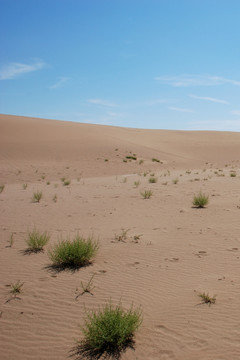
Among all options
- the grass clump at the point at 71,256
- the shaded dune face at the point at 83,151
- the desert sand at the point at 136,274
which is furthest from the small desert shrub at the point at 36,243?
the shaded dune face at the point at 83,151

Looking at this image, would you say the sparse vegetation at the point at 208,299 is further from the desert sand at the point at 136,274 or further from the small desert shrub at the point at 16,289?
the small desert shrub at the point at 16,289

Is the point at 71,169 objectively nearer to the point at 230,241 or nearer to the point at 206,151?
the point at 230,241

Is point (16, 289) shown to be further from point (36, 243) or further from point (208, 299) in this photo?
point (208, 299)

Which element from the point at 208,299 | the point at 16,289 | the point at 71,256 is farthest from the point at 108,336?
the point at 71,256

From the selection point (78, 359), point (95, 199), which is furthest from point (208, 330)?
point (95, 199)

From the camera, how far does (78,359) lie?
3160 millimetres

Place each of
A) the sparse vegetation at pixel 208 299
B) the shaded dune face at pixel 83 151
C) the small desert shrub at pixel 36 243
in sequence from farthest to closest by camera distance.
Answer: the shaded dune face at pixel 83 151 → the small desert shrub at pixel 36 243 → the sparse vegetation at pixel 208 299

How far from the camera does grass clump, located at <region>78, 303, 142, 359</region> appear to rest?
10.6 feet

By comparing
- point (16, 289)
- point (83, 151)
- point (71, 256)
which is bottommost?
point (16, 289)

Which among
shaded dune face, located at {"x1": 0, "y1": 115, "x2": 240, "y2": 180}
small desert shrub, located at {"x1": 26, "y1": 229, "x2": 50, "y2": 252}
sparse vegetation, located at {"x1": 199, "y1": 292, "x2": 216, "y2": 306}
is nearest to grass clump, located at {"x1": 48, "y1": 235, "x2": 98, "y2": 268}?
small desert shrub, located at {"x1": 26, "y1": 229, "x2": 50, "y2": 252}

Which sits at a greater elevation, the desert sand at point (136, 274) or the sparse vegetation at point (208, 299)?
the sparse vegetation at point (208, 299)

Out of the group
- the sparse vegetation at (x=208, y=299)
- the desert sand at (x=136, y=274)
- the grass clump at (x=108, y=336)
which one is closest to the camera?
the grass clump at (x=108, y=336)

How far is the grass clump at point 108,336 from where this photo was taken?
10.6 ft

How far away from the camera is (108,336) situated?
3217 millimetres
